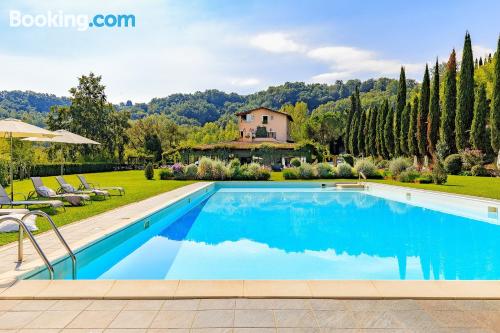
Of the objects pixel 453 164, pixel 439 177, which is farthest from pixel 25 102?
pixel 439 177

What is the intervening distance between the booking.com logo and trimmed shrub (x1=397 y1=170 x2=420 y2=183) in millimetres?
16106

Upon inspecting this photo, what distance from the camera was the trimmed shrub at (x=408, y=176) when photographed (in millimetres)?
22183

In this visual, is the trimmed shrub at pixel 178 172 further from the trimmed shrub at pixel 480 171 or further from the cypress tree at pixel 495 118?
the cypress tree at pixel 495 118

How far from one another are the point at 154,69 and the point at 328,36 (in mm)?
8819

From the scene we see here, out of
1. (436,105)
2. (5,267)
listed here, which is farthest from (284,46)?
(5,267)

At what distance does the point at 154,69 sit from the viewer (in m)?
20.6

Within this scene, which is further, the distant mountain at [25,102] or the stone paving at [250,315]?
the distant mountain at [25,102]

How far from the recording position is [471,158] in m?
26.3

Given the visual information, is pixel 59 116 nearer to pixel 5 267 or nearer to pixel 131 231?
pixel 131 231

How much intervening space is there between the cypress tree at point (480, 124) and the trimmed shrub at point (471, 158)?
1.44ft

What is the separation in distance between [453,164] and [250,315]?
2709cm

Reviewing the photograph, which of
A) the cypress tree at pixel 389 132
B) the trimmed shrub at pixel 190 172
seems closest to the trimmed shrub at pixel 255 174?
the trimmed shrub at pixel 190 172

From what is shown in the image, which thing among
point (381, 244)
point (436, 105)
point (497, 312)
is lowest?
point (381, 244)

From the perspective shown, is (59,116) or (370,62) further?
(59,116)
